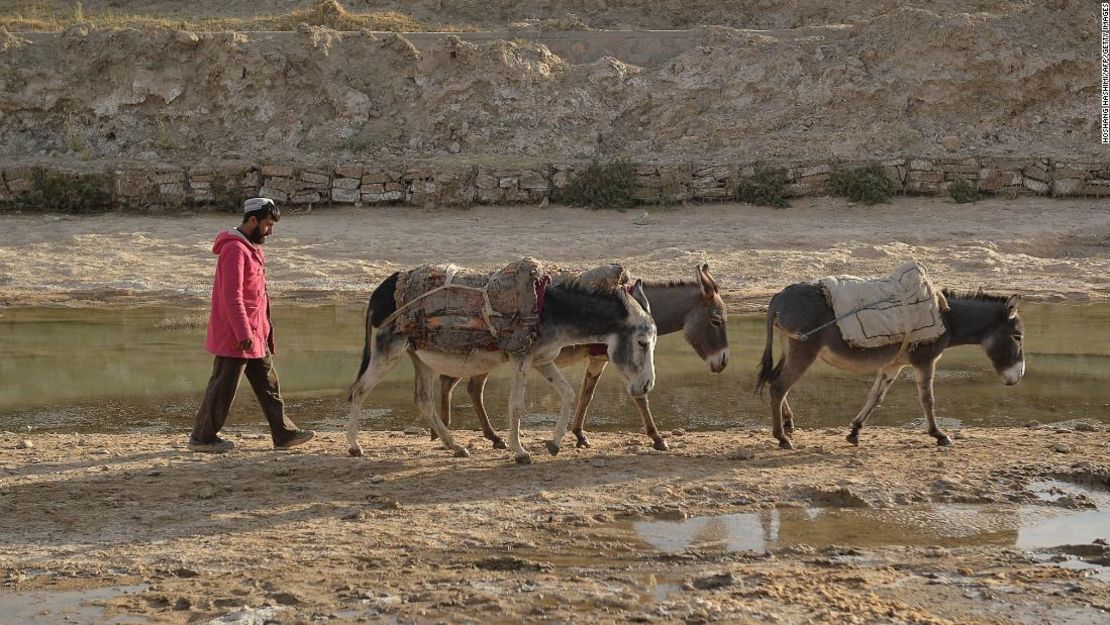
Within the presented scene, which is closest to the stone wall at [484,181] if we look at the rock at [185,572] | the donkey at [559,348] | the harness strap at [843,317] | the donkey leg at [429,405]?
the harness strap at [843,317]

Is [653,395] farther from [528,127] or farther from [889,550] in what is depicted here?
[528,127]

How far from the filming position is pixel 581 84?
24047mm

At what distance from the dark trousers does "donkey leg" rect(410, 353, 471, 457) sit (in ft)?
2.91

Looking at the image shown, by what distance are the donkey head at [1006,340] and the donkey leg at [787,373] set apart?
1.38 m

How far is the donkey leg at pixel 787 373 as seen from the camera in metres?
8.70

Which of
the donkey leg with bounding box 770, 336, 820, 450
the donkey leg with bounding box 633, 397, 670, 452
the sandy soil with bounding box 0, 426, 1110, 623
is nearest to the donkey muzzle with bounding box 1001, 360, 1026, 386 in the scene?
the sandy soil with bounding box 0, 426, 1110, 623

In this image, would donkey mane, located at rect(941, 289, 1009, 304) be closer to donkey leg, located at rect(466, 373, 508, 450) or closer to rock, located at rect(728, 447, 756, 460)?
rock, located at rect(728, 447, 756, 460)

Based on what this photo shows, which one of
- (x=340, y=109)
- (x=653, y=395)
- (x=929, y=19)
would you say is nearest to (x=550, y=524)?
(x=653, y=395)

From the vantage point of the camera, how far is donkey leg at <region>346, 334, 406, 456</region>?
8.09m

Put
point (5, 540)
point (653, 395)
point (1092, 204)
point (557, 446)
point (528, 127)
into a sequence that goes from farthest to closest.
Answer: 1. point (528, 127)
2. point (1092, 204)
3. point (653, 395)
4. point (557, 446)
5. point (5, 540)

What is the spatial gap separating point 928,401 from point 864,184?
40.1 ft

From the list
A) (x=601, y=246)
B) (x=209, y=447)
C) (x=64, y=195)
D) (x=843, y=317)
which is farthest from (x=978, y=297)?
(x=64, y=195)

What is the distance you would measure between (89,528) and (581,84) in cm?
1864

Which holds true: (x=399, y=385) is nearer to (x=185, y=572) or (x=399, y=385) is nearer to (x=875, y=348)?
(x=875, y=348)
